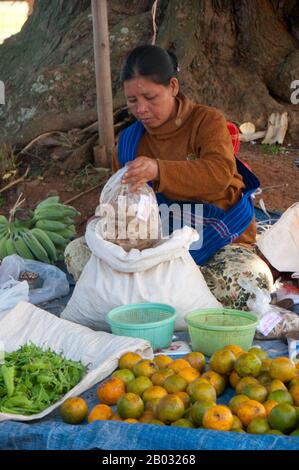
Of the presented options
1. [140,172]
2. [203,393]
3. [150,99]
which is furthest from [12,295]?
A: [203,393]

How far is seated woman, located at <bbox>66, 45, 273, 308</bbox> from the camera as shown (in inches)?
123

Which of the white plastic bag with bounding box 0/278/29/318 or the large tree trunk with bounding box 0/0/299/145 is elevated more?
the large tree trunk with bounding box 0/0/299/145

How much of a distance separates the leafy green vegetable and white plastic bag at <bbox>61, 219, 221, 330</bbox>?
55cm

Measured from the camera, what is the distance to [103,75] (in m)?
5.23

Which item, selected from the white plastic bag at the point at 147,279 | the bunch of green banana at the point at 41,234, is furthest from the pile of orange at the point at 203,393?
the bunch of green banana at the point at 41,234

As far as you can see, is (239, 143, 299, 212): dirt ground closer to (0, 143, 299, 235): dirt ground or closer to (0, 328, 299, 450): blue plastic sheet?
(0, 143, 299, 235): dirt ground

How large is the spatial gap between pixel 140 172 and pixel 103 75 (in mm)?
2456

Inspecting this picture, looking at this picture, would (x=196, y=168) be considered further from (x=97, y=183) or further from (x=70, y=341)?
(x=97, y=183)

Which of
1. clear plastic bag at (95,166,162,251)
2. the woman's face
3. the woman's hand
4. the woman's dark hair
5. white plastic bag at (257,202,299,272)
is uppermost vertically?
the woman's dark hair

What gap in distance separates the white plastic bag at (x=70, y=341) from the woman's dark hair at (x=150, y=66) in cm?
116

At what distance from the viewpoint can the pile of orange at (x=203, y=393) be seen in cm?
194

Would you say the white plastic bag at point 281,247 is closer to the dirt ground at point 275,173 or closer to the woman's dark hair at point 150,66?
the woman's dark hair at point 150,66

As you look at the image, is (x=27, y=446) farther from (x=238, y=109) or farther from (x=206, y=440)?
(x=238, y=109)

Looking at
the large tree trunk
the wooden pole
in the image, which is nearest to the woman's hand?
the wooden pole
